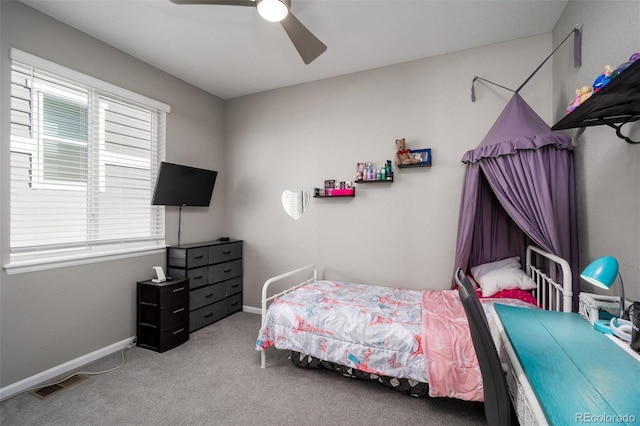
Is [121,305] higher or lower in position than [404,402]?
higher

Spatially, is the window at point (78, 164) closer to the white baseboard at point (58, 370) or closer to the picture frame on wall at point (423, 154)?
the white baseboard at point (58, 370)

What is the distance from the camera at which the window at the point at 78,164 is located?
2221 millimetres

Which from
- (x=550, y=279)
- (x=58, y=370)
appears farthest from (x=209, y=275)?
(x=550, y=279)

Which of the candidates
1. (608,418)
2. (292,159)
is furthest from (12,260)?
(608,418)

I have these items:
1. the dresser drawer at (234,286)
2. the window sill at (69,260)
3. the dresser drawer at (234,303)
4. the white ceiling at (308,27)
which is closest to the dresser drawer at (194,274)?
the window sill at (69,260)

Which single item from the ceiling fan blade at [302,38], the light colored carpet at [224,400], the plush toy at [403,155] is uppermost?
the ceiling fan blade at [302,38]

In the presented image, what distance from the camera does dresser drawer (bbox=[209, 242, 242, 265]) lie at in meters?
3.45

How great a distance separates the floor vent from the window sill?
2.94 feet

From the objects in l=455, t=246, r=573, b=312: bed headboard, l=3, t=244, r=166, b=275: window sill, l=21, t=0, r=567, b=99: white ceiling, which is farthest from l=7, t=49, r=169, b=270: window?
l=455, t=246, r=573, b=312: bed headboard

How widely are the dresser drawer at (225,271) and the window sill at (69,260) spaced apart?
26.3 inches

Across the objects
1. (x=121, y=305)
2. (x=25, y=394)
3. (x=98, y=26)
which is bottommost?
(x=25, y=394)

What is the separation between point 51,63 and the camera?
234cm

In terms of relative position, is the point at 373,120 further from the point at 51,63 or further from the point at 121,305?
the point at 121,305

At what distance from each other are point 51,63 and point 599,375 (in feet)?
12.6
